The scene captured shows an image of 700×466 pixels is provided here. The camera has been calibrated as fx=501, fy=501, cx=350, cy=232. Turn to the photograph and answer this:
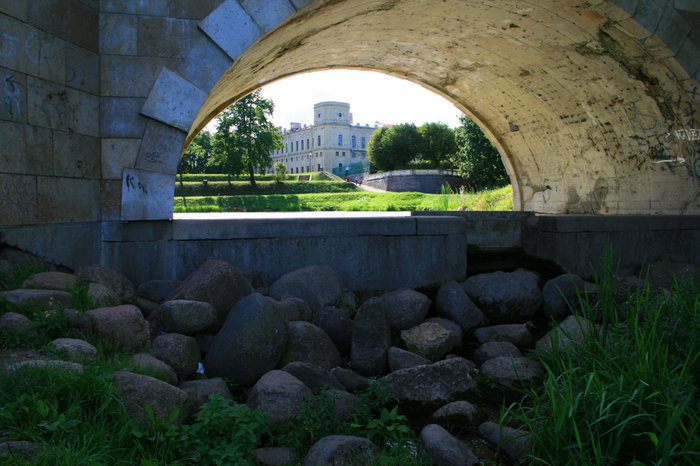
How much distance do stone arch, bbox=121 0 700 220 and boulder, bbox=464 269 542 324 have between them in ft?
11.6

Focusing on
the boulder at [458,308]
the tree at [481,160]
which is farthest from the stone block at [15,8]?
the tree at [481,160]

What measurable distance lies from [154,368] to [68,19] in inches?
132

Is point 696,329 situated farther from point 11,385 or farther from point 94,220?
point 94,220

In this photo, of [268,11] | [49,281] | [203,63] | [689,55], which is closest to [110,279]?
[49,281]

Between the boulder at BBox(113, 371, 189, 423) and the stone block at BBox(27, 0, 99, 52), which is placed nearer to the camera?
the boulder at BBox(113, 371, 189, 423)

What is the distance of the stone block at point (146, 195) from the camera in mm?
4797

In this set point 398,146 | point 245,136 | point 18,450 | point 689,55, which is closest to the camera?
point 18,450

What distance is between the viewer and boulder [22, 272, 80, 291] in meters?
3.79

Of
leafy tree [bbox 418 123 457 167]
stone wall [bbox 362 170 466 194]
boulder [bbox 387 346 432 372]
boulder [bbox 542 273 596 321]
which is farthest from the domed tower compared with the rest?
boulder [bbox 387 346 432 372]

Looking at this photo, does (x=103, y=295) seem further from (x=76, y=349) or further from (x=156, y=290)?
(x=76, y=349)

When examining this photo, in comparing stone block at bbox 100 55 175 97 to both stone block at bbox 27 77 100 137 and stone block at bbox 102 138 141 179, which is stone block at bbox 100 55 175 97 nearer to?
stone block at bbox 27 77 100 137

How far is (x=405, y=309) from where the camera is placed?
5094mm

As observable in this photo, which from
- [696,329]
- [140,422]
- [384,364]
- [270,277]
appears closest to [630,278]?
[696,329]

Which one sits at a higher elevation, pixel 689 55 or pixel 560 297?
pixel 689 55
